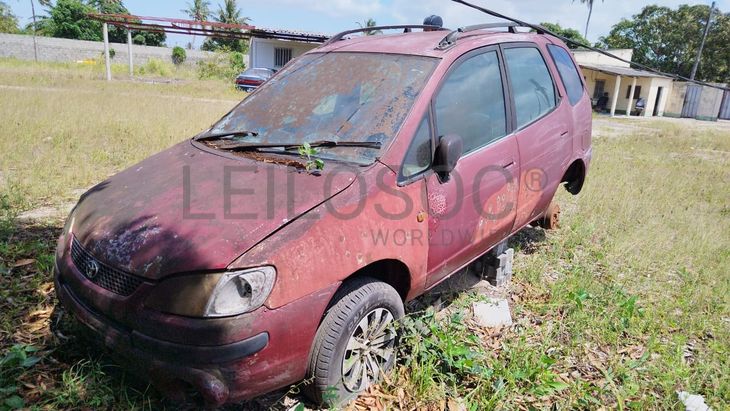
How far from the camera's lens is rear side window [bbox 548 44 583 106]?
4.20m

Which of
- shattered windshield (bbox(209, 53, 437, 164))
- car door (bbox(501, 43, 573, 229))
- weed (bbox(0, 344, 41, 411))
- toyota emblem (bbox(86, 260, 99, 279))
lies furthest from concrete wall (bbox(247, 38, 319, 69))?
toyota emblem (bbox(86, 260, 99, 279))

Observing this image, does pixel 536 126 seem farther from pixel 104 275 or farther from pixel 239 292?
pixel 104 275

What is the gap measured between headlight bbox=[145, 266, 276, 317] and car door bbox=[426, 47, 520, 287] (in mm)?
1134

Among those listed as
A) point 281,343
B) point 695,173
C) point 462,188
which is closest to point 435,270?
point 462,188

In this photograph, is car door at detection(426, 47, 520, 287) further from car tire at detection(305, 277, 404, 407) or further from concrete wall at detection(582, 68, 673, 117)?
concrete wall at detection(582, 68, 673, 117)

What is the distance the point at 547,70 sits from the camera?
402 centimetres

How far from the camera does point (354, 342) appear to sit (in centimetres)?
242

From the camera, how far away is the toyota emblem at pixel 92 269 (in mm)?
2205

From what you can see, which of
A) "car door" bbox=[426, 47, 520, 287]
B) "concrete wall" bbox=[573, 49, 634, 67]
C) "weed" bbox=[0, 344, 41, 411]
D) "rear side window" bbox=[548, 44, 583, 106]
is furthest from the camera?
"concrete wall" bbox=[573, 49, 634, 67]

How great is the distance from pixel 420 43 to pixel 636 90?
114ft

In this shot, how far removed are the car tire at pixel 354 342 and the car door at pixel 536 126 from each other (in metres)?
1.55

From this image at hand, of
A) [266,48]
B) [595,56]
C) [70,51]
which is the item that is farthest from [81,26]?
[595,56]

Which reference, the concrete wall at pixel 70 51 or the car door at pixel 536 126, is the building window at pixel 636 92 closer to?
the concrete wall at pixel 70 51

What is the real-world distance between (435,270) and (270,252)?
120 centimetres
